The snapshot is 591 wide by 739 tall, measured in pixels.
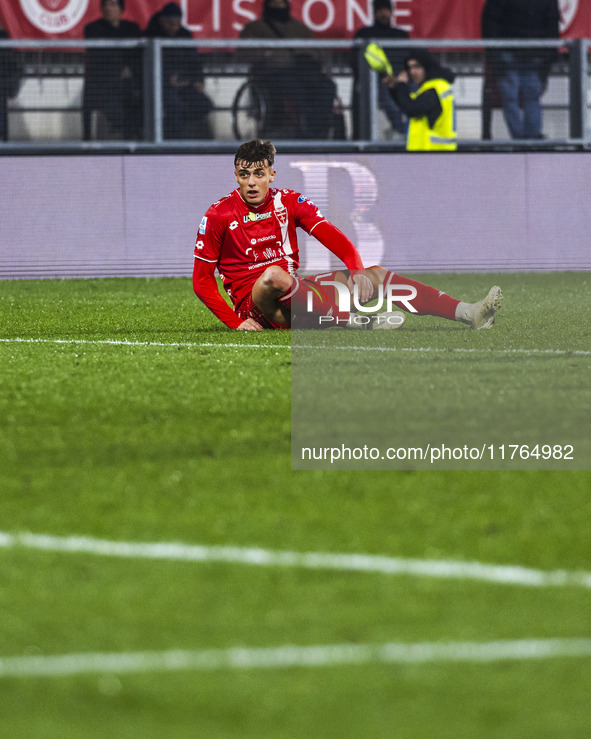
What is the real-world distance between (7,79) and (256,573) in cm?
1011

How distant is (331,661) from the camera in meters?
2.35

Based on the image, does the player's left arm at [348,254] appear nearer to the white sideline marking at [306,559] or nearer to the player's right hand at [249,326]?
the player's right hand at [249,326]

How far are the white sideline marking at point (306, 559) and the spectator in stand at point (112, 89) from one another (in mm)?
9741

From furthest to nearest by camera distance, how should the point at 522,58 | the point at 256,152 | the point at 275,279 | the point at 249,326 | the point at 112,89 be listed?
1. the point at 522,58
2. the point at 112,89
3. the point at 249,326
4. the point at 256,152
5. the point at 275,279

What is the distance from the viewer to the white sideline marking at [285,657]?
233 cm

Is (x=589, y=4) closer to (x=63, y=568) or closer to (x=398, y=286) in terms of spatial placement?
(x=398, y=286)

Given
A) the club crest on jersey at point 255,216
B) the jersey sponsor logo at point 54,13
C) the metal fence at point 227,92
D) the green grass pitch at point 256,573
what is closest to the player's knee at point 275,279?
the club crest on jersey at point 255,216

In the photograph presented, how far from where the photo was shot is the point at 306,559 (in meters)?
2.95

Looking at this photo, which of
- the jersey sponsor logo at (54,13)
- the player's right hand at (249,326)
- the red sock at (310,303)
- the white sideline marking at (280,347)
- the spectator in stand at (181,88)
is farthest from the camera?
the jersey sponsor logo at (54,13)

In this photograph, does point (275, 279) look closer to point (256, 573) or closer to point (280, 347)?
point (280, 347)

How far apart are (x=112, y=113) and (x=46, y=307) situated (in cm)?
334

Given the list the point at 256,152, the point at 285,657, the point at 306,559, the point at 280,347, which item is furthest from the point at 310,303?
the point at 285,657

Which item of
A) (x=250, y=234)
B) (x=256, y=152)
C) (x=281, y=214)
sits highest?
(x=256, y=152)

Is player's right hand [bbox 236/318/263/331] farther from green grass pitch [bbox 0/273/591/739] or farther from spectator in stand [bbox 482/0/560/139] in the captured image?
spectator in stand [bbox 482/0/560/139]
